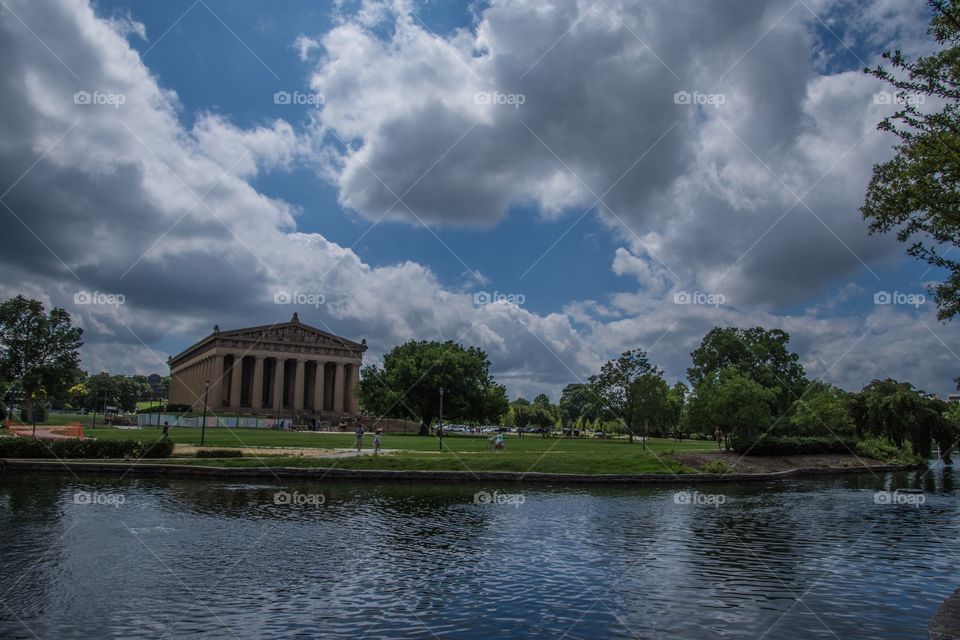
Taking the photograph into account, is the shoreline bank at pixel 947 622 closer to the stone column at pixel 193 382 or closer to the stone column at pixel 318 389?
the stone column at pixel 318 389

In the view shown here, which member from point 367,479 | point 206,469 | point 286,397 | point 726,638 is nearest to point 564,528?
point 726,638

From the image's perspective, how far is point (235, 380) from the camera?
396ft

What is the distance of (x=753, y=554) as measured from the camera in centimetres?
1755

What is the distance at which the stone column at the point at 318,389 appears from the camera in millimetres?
121438

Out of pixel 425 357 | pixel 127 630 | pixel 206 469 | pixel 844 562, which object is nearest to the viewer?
pixel 127 630

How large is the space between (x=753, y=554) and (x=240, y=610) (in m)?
13.0

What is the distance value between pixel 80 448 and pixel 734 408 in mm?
43191

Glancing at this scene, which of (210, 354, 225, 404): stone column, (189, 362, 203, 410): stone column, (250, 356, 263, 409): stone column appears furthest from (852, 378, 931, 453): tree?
(189, 362, 203, 410): stone column

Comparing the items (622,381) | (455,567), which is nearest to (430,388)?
(622,381)

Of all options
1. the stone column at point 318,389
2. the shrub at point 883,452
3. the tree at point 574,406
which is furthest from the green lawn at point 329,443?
the tree at point 574,406

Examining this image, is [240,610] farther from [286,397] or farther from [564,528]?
[286,397]

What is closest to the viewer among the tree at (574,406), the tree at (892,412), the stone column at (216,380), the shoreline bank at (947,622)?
the shoreline bank at (947,622)

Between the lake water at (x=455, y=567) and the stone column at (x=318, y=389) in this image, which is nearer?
the lake water at (x=455, y=567)

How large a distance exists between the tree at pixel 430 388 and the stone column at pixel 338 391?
34.7 metres
